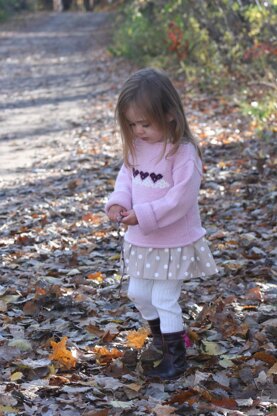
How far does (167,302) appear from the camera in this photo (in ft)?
14.3

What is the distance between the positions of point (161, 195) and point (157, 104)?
1.49 ft

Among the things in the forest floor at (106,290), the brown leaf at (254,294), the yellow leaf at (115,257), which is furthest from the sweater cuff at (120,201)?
the yellow leaf at (115,257)

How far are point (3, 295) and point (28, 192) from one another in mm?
3861

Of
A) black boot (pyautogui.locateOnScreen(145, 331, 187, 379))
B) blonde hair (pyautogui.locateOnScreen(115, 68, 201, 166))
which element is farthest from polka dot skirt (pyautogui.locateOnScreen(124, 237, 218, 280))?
blonde hair (pyautogui.locateOnScreen(115, 68, 201, 166))

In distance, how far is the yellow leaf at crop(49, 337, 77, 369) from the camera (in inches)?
176

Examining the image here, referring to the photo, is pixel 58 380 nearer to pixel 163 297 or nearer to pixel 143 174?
pixel 163 297

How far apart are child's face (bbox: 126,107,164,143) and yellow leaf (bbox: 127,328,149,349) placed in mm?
A: 1176

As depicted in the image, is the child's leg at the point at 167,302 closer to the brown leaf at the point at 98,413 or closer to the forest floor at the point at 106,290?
the forest floor at the point at 106,290

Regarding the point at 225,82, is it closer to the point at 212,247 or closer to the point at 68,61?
the point at 212,247

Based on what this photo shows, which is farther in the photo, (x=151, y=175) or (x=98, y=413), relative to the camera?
(x=151, y=175)

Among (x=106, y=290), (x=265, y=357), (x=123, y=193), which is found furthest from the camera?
(x=106, y=290)

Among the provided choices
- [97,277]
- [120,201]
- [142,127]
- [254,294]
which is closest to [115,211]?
[120,201]

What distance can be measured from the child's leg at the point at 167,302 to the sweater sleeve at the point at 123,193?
416 millimetres

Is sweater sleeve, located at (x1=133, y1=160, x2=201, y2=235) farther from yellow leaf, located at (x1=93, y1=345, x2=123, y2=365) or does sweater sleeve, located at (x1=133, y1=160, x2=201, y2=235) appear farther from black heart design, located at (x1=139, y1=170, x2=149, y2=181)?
yellow leaf, located at (x1=93, y1=345, x2=123, y2=365)
